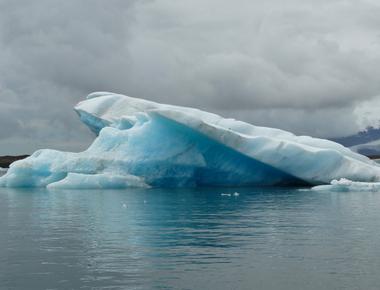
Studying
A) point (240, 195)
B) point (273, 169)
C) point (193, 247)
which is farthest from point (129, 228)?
point (273, 169)

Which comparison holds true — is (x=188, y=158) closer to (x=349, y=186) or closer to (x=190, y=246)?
(x=349, y=186)

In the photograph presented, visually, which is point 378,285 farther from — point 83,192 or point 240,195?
point 83,192

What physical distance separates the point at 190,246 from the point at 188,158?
16480 mm

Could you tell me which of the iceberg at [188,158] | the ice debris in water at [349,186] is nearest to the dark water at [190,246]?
the ice debris in water at [349,186]

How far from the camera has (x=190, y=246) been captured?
11.5 meters

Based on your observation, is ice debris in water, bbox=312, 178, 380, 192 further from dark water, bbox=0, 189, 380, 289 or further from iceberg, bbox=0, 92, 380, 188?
dark water, bbox=0, 189, 380, 289

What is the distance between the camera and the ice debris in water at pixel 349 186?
26.5 m

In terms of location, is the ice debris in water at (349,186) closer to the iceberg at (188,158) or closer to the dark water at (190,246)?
the iceberg at (188,158)

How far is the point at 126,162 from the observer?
28.3 metres

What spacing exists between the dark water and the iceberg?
6333mm

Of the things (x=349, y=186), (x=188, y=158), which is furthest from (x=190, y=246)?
(x=349, y=186)

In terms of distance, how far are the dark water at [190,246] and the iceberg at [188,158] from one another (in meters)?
6.33

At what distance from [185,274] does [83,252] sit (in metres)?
2.69

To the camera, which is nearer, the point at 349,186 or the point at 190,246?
the point at 190,246
